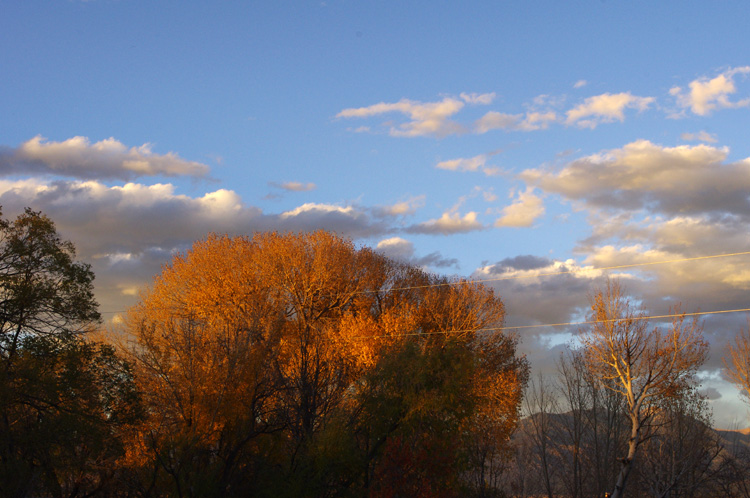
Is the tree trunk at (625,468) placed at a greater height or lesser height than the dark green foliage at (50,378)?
lesser

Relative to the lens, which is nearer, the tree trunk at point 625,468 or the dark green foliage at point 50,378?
the dark green foliage at point 50,378

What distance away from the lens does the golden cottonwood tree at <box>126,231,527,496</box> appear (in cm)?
2266

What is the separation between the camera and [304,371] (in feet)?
103

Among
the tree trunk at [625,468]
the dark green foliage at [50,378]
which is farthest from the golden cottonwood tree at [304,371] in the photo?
the tree trunk at [625,468]

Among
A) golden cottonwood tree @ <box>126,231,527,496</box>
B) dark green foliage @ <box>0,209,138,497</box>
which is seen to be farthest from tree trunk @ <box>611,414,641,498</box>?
dark green foliage @ <box>0,209,138,497</box>

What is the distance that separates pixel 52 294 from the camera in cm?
2323

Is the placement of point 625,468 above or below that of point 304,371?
below

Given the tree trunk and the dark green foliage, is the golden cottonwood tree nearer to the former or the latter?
the dark green foliage

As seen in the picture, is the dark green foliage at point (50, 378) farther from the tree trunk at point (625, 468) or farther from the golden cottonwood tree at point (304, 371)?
the tree trunk at point (625, 468)

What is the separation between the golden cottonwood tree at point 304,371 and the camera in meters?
22.7

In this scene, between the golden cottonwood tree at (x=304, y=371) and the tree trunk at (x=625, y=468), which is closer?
the golden cottonwood tree at (x=304, y=371)

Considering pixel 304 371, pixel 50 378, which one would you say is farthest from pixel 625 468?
pixel 50 378

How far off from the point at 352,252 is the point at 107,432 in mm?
23156

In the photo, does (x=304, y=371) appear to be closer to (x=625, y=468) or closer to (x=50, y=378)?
(x=50, y=378)
